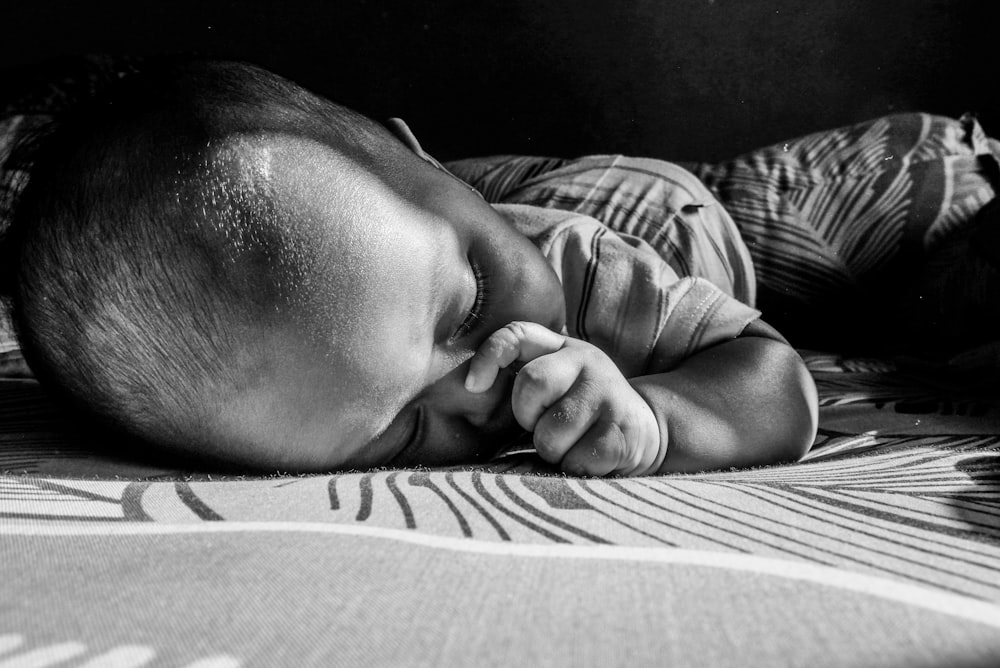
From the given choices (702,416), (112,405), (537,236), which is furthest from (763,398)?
(112,405)

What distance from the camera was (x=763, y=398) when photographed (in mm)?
693

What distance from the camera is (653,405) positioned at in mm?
641

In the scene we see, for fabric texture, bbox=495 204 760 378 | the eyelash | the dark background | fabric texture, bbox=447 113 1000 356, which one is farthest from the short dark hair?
the dark background

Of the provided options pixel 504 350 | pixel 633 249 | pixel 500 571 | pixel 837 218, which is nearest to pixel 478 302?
pixel 504 350

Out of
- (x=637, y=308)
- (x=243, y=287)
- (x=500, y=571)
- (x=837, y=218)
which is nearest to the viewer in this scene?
(x=500, y=571)

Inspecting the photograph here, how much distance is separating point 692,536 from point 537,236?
593mm

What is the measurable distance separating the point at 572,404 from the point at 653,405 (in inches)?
3.8

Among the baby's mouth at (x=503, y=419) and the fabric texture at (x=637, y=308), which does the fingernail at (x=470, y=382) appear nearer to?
the baby's mouth at (x=503, y=419)

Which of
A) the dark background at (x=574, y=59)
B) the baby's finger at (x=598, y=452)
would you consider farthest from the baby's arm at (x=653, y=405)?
the dark background at (x=574, y=59)

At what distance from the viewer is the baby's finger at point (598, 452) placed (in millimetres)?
560

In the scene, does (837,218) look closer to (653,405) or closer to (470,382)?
(653,405)

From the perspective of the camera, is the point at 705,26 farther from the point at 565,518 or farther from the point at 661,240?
the point at 565,518

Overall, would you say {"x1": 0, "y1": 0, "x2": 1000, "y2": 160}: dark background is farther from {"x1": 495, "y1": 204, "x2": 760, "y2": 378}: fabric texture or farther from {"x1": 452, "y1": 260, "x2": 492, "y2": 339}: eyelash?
{"x1": 452, "y1": 260, "x2": 492, "y2": 339}: eyelash

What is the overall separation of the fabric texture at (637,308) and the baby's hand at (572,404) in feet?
0.53
